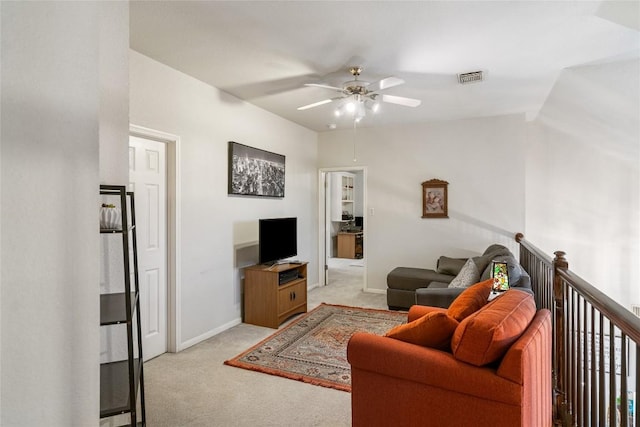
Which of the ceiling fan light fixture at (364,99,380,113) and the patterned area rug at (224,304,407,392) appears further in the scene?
the ceiling fan light fixture at (364,99,380,113)

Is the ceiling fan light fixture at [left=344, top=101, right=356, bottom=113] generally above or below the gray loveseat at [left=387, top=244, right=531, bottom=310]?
above

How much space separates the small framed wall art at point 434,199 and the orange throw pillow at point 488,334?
143 inches

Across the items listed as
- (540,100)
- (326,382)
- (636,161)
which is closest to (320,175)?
(540,100)

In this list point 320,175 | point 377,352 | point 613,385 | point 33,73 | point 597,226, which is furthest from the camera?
point 320,175

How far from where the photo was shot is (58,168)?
742 millimetres

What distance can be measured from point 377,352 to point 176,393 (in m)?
1.66

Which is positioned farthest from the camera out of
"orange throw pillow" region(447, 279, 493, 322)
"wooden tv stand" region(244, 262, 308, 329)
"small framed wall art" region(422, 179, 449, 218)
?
"small framed wall art" region(422, 179, 449, 218)

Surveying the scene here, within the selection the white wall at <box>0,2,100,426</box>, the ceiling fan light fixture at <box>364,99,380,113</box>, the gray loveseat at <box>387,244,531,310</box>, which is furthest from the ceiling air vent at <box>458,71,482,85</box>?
the white wall at <box>0,2,100,426</box>

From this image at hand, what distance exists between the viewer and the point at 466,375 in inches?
64.5

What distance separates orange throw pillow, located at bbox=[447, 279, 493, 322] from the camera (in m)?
2.05

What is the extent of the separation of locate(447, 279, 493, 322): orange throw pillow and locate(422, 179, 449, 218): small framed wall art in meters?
3.15

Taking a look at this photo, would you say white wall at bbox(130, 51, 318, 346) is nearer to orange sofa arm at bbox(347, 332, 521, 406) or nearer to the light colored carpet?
the light colored carpet

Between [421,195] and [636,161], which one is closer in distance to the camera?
[636,161]

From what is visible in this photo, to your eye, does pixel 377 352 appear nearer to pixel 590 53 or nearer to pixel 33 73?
pixel 33 73
